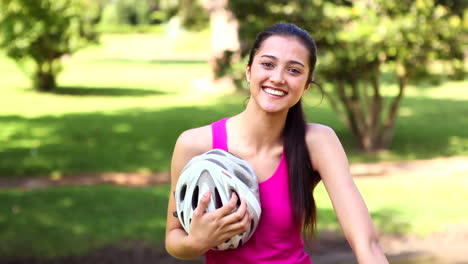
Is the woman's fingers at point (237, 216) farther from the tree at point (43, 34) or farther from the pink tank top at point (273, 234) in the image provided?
the tree at point (43, 34)

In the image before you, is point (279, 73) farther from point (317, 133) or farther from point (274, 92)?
point (317, 133)

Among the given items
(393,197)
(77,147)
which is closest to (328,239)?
(393,197)

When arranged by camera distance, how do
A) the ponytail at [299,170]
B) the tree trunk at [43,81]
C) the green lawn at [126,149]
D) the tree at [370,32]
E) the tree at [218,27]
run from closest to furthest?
1. the ponytail at [299,170]
2. the green lawn at [126,149]
3. the tree at [370,32]
4. the tree at [218,27]
5. the tree trunk at [43,81]

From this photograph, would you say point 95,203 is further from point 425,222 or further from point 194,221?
point 194,221

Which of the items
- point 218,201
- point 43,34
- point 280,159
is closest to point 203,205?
point 218,201

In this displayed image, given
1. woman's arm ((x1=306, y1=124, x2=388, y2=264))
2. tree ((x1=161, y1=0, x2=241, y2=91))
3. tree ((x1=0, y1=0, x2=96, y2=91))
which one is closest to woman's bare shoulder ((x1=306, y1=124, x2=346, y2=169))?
woman's arm ((x1=306, y1=124, x2=388, y2=264))

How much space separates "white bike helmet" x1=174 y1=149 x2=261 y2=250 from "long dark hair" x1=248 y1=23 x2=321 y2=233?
19 cm

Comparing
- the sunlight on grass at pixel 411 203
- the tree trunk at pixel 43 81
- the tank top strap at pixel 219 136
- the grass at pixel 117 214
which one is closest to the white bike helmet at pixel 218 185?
the tank top strap at pixel 219 136

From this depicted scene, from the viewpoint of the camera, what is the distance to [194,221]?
8.66ft

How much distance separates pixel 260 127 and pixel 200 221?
0.48 m

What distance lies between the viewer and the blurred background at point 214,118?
8602mm

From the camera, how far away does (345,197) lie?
9.19ft

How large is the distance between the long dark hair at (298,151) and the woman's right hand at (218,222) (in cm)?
27

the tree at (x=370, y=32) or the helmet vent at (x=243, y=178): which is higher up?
the helmet vent at (x=243, y=178)
